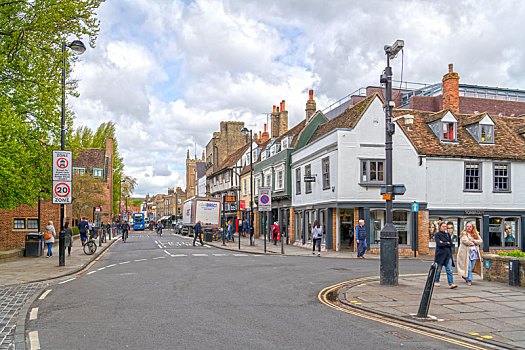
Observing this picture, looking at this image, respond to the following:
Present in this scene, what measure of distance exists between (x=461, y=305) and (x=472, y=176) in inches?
804

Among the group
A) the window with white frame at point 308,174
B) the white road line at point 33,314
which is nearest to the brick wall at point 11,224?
the window with white frame at point 308,174

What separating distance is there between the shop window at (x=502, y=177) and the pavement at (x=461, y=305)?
16988mm

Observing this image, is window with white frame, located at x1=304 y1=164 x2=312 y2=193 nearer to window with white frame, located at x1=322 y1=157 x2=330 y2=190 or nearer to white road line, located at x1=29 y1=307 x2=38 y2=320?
window with white frame, located at x1=322 y1=157 x2=330 y2=190

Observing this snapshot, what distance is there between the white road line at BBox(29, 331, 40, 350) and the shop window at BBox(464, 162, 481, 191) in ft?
86.5

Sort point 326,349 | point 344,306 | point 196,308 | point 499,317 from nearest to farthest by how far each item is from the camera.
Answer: point 326,349 < point 499,317 < point 196,308 < point 344,306

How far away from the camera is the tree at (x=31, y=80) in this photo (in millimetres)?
16953

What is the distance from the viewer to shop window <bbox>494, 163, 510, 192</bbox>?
93.9 ft

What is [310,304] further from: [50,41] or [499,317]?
[50,41]

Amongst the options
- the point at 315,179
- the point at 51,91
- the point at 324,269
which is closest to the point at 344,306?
the point at 324,269

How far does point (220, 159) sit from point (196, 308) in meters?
59.3

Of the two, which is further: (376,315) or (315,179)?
(315,179)

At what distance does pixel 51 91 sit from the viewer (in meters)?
17.9

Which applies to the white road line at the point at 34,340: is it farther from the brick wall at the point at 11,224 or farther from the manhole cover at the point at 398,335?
the brick wall at the point at 11,224

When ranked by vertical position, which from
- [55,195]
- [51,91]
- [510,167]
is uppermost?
[51,91]
